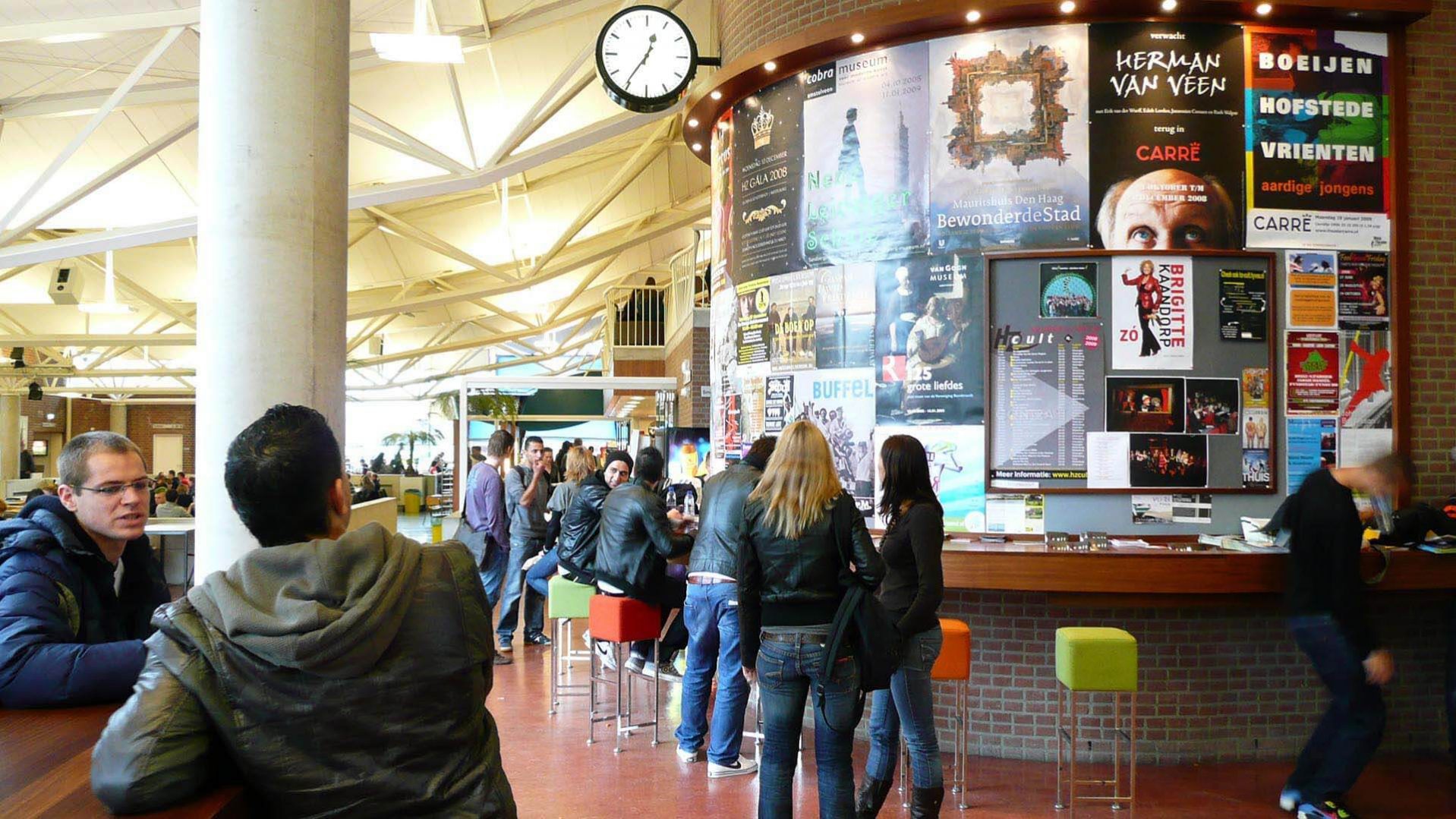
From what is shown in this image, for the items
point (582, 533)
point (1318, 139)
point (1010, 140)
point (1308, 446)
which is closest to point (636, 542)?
point (582, 533)

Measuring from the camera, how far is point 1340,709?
4938mm

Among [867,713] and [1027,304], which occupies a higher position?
[1027,304]

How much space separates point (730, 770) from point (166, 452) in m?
44.5

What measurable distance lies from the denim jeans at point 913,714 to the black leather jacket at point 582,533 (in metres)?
2.93

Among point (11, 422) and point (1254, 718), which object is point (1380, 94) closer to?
point (1254, 718)

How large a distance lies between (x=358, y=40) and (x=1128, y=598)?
9.00m

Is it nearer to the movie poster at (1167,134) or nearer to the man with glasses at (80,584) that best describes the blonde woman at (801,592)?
the man with glasses at (80,584)

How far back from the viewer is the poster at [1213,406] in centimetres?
600

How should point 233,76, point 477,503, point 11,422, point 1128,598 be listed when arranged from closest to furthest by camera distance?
point 233,76, point 1128,598, point 477,503, point 11,422

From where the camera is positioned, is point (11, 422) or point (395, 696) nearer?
point (395, 696)

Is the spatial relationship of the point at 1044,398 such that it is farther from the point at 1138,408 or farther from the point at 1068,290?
the point at 1068,290

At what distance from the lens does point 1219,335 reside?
Result: 236 inches

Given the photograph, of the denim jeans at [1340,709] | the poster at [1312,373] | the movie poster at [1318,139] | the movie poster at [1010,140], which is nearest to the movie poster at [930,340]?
the movie poster at [1010,140]

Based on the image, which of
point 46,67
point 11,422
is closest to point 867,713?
point 46,67
